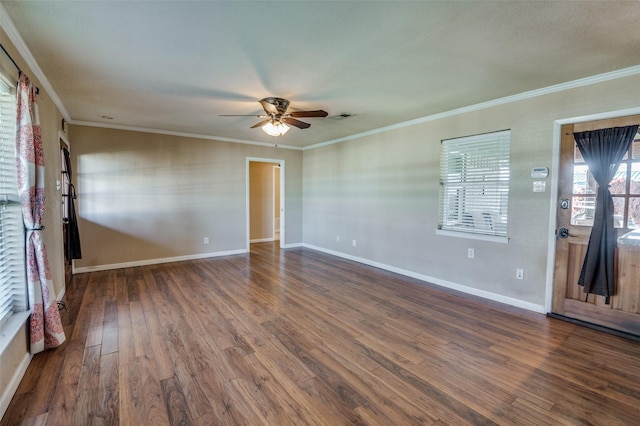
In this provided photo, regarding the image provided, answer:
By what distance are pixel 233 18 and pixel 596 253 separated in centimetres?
384

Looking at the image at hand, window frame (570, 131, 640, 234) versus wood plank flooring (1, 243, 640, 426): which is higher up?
window frame (570, 131, 640, 234)

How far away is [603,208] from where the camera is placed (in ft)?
9.20

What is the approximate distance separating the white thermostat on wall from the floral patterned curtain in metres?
4.71

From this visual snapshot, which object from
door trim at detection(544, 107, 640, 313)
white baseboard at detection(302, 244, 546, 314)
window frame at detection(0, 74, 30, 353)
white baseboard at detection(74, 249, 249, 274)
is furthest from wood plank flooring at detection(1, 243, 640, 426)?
white baseboard at detection(74, 249, 249, 274)

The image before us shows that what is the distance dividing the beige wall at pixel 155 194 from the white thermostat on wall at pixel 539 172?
4958mm

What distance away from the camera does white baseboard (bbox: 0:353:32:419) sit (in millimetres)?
1762

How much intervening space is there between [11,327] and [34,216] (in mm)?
825

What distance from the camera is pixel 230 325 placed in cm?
294

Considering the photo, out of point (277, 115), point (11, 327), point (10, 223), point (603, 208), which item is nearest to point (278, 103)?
point (277, 115)

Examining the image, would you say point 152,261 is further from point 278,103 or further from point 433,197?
point 433,197

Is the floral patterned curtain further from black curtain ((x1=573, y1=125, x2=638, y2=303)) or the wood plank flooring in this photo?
black curtain ((x1=573, y1=125, x2=638, y2=303))

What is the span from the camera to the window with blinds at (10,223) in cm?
210

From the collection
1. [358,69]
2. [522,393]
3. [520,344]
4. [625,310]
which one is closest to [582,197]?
A: [625,310]

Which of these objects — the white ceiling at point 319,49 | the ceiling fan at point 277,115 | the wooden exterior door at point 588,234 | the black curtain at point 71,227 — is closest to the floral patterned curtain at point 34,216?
the white ceiling at point 319,49
